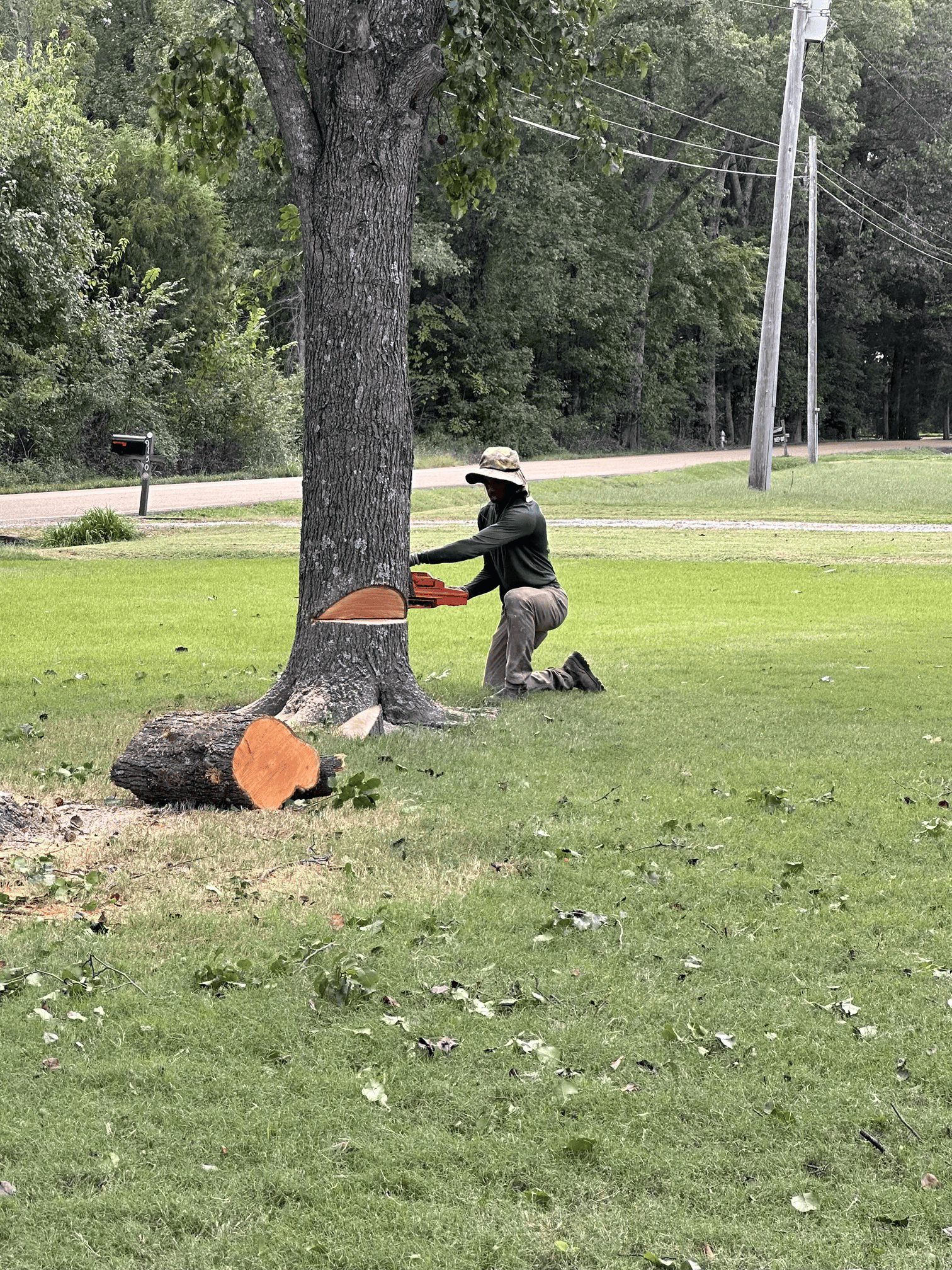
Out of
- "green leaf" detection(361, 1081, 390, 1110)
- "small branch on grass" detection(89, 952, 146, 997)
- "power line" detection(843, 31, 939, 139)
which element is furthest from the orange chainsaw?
"power line" detection(843, 31, 939, 139)

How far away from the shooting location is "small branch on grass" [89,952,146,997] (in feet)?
15.7

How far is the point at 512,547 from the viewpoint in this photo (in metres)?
9.89

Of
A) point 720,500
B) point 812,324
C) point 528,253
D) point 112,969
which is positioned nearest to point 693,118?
point 528,253

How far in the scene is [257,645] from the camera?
12383 millimetres

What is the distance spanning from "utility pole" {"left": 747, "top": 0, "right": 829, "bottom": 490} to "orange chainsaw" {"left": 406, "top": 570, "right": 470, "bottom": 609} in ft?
73.5

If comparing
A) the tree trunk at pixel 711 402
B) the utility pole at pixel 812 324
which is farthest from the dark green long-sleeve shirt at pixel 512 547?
the tree trunk at pixel 711 402

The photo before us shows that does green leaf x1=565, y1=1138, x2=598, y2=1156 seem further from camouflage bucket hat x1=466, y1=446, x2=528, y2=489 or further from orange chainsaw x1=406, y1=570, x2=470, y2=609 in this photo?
camouflage bucket hat x1=466, y1=446, x2=528, y2=489

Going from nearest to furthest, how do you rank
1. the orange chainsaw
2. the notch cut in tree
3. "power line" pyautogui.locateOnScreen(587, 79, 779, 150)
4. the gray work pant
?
the notch cut in tree
the orange chainsaw
the gray work pant
"power line" pyautogui.locateOnScreen(587, 79, 779, 150)

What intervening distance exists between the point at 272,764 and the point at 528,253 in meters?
39.7

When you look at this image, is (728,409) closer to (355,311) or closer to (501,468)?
(501,468)

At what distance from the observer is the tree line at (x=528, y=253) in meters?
26.5

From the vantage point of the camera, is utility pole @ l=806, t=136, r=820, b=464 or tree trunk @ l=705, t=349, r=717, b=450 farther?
tree trunk @ l=705, t=349, r=717, b=450

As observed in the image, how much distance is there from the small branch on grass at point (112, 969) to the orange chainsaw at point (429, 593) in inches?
163

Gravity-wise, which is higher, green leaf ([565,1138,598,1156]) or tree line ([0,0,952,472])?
tree line ([0,0,952,472])
